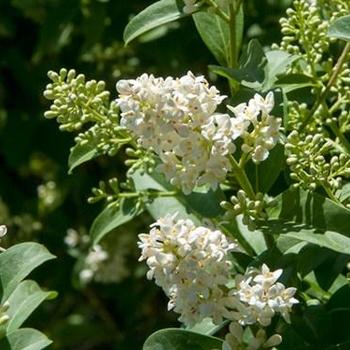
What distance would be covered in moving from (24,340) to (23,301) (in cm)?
16

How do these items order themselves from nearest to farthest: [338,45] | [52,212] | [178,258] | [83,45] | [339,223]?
1. [178,258]
2. [339,223]
3. [338,45]
4. [83,45]
5. [52,212]

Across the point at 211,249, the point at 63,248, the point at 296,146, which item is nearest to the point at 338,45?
the point at 296,146

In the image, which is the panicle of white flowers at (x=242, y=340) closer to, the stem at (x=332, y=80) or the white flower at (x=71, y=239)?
the stem at (x=332, y=80)

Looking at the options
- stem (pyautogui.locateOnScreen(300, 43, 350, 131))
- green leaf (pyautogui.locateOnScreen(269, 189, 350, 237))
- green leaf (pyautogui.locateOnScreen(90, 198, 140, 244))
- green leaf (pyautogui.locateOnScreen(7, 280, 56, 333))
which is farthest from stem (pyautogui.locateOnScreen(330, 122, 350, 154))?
green leaf (pyautogui.locateOnScreen(7, 280, 56, 333))

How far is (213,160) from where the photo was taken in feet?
7.11

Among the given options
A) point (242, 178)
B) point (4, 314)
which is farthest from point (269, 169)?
point (4, 314)

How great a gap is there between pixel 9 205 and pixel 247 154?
9.49ft

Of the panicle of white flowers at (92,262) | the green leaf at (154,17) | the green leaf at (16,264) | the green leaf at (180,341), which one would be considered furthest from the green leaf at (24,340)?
the panicle of white flowers at (92,262)

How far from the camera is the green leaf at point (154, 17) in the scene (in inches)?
101

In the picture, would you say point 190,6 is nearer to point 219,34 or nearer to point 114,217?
point 219,34

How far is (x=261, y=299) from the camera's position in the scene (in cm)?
215

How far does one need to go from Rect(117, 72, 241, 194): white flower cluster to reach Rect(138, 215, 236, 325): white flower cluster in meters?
0.12

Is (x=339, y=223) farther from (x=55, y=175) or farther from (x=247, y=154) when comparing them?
(x=55, y=175)

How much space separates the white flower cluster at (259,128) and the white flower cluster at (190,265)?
0.20m
